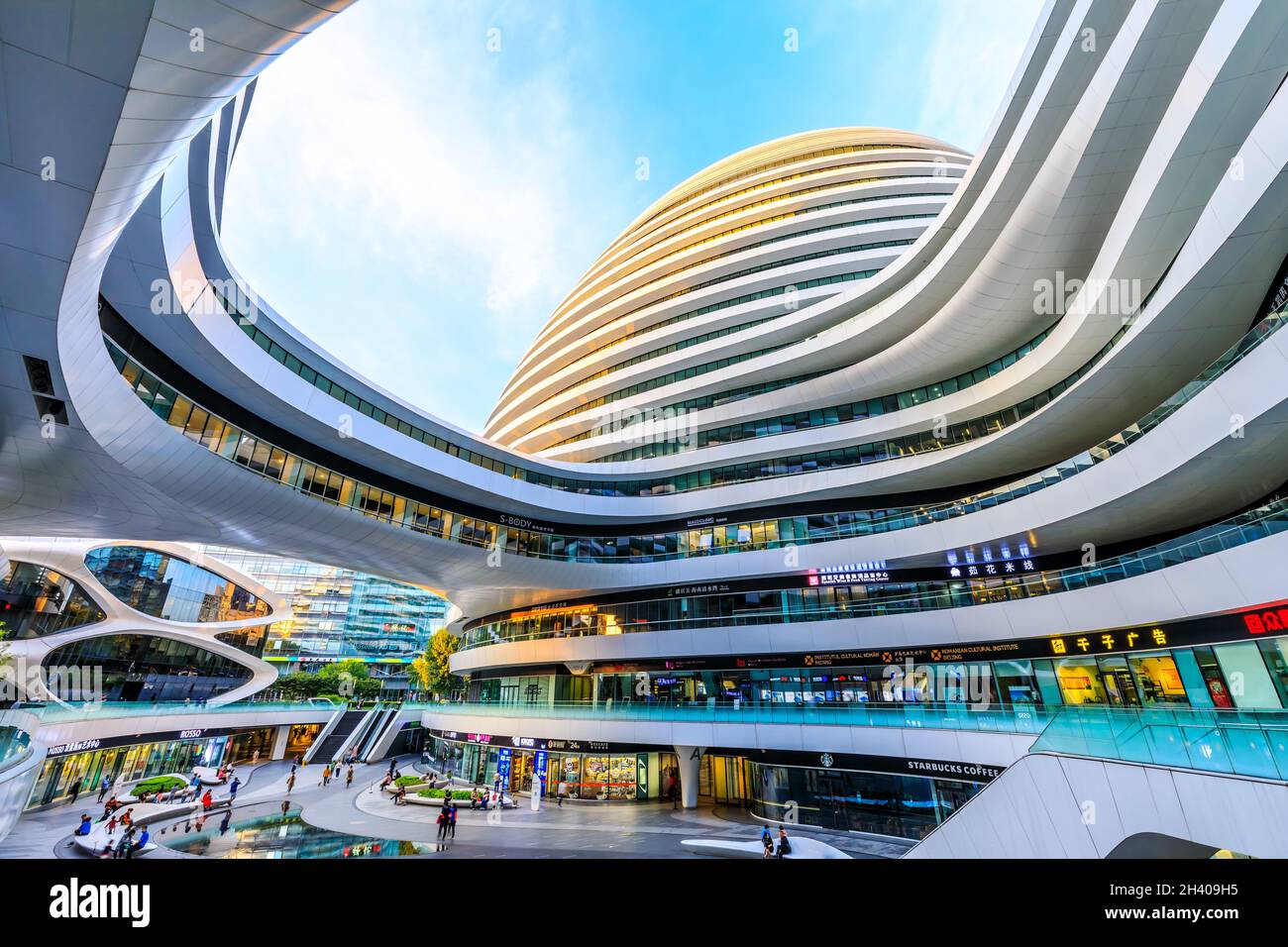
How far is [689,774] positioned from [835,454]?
1818 centimetres

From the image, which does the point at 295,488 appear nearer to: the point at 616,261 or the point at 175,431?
the point at 175,431

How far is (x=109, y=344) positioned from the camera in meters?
12.5

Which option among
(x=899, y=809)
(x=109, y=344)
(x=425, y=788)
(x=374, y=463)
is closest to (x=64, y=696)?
(x=425, y=788)

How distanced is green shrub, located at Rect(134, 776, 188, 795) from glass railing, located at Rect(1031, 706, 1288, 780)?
34086mm

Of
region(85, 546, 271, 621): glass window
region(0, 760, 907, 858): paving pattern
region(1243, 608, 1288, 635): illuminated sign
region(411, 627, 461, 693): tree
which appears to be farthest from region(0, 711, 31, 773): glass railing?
region(411, 627, 461, 693): tree

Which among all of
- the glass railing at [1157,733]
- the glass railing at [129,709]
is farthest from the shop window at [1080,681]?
the glass railing at [129,709]

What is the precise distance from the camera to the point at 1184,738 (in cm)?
866

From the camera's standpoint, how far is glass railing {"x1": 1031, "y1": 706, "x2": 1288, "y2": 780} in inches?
297

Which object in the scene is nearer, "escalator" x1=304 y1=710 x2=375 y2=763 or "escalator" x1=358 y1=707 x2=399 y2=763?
"escalator" x1=304 y1=710 x2=375 y2=763

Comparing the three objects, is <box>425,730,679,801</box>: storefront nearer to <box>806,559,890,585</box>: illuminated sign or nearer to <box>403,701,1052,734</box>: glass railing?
<box>403,701,1052,734</box>: glass railing

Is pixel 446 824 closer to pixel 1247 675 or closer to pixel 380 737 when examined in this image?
pixel 1247 675

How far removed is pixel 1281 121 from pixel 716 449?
25430 millimetres

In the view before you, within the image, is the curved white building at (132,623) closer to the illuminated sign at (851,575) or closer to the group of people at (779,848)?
the group of people at (779,848)

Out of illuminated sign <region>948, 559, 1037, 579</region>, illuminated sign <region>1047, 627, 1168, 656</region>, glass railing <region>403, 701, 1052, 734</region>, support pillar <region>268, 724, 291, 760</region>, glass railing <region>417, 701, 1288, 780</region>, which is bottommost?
support pillar <region>268, 724, 291, 760</region>
